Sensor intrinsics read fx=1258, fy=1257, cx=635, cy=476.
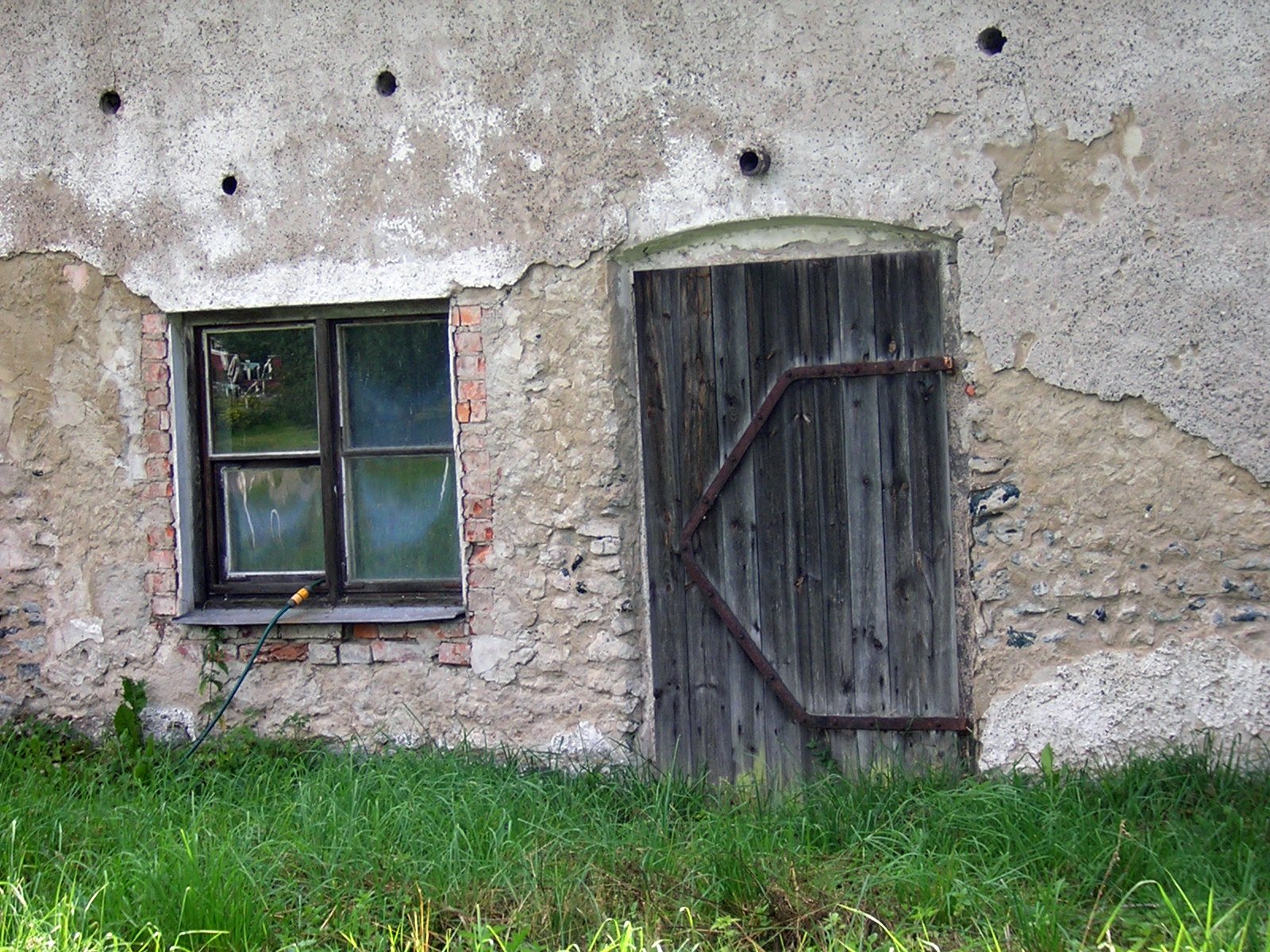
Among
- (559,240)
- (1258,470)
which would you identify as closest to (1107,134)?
(1258,470)

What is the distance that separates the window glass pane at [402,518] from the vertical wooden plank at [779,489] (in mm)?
1188

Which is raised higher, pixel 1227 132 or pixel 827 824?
pixel 1227 132

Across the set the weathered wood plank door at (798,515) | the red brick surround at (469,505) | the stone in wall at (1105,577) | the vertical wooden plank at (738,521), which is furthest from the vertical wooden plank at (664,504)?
the stone in wall at (1105,577)

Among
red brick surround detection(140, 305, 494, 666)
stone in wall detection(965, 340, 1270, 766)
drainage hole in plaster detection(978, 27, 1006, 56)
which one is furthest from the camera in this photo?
red brick surround detection(140, 305, 494, 666)

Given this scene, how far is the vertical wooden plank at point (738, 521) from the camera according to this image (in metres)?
4.37

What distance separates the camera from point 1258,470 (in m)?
3.83

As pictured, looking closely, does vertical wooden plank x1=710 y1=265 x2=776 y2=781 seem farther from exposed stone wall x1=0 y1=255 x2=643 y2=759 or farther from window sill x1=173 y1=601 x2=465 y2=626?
window sill x1=173 y1=601 x2=465 y2=626

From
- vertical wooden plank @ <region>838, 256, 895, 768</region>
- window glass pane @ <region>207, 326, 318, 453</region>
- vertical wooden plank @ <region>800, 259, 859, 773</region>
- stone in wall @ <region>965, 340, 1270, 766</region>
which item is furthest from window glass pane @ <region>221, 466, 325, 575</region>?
stone in wall @ <region>965, 340, 1270, 766</region>

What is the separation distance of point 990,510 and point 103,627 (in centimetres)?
334

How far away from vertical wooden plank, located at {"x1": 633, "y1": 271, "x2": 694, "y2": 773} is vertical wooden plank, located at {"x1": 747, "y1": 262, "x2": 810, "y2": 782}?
29cm

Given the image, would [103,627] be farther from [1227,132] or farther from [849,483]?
[1227,132]

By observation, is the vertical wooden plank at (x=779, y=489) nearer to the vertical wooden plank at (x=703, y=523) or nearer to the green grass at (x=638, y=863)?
the vertical wooden plank at (x=703, y=523)

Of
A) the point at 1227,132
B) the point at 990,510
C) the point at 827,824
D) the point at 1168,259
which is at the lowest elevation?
the point at 827,824

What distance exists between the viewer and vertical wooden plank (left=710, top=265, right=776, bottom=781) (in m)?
4.37
